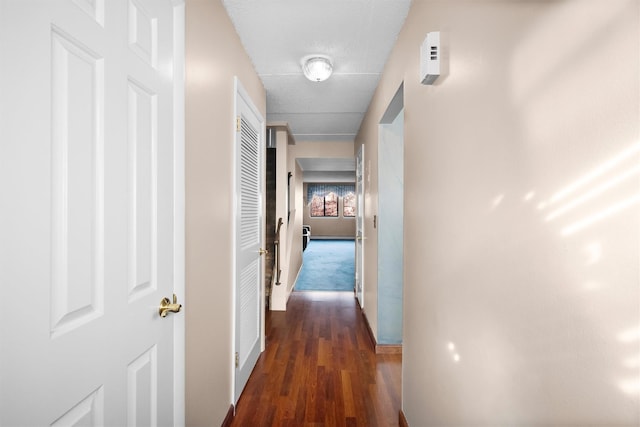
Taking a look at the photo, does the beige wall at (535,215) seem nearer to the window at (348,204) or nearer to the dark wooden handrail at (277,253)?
the dark wooden handrail at (277,253)

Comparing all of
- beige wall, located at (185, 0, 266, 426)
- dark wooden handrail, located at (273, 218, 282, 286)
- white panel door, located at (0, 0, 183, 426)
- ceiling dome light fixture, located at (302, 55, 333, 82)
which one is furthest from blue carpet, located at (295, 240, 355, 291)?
white panel door, located at (0, 0, 183, 426)

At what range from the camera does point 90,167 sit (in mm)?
765

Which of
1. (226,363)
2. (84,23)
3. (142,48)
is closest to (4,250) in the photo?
(84,23)

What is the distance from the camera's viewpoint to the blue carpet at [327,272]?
16.9 ft

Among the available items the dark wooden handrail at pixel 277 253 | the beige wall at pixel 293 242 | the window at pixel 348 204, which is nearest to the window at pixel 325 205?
the window at pixel 348 204

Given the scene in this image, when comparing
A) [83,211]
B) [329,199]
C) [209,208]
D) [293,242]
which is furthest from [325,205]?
[83,211]

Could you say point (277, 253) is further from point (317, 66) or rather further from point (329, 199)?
point (329, 199)

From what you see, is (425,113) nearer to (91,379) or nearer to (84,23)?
(84,23)

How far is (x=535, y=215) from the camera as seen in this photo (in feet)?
2.29

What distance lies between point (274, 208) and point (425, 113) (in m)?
2.87

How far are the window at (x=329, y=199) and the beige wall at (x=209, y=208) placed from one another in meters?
10.6

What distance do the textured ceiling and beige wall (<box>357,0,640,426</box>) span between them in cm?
51

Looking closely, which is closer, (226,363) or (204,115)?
(204,115)

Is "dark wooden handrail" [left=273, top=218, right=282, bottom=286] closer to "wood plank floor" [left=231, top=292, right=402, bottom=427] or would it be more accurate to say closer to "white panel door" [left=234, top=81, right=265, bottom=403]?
"wood plank floor" [left=231, top=292, right=402, bottom=427]
